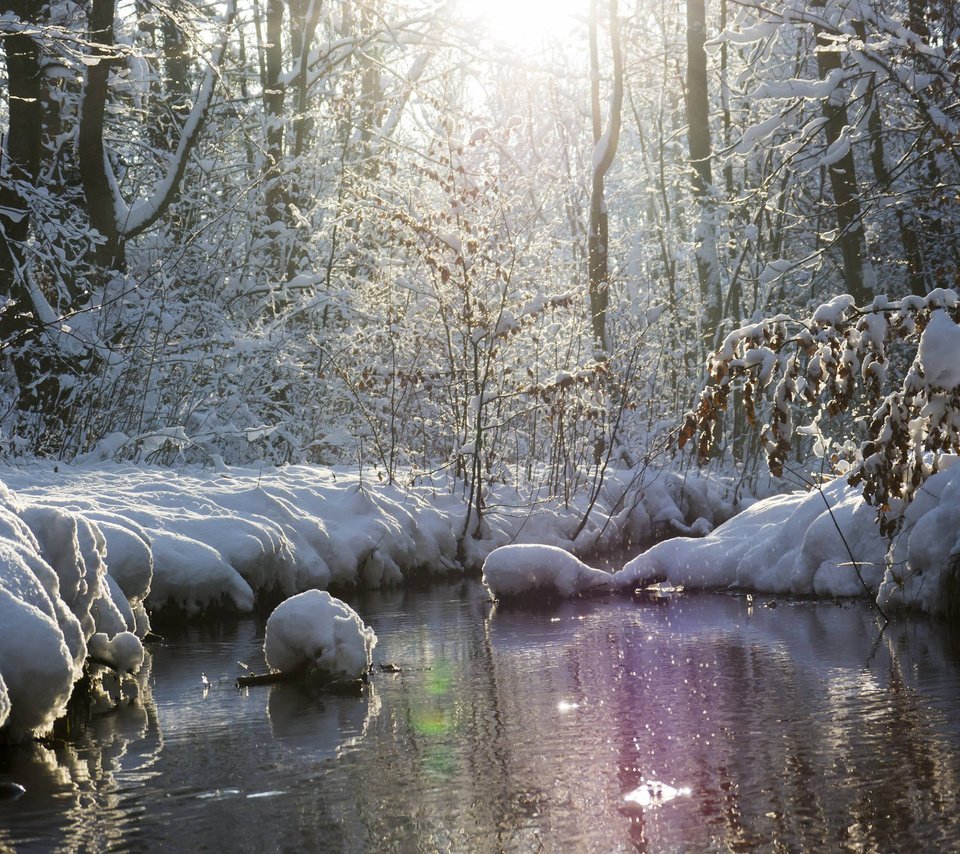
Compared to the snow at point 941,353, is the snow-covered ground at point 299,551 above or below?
below

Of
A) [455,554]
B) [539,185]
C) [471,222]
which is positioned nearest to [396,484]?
[455,554]

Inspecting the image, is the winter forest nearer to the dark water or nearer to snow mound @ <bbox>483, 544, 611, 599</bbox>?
snow mound @ <bbox>483, 544, 611, 599</bbox>

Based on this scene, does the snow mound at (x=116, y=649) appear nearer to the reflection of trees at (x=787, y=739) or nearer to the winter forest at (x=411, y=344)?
the winter forest at (x=411, y=344)

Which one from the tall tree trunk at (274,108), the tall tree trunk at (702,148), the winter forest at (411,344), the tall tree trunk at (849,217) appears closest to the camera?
the winter forest at (411,344)

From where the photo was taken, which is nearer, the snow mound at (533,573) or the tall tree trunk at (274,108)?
the snow mound at (533,573)

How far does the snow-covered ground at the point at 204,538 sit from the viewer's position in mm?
5270

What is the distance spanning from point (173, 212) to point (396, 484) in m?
4.96

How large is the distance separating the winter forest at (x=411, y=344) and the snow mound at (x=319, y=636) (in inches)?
0.9

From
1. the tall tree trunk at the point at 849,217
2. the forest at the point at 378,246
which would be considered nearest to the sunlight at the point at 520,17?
the forest at the point at 378,246

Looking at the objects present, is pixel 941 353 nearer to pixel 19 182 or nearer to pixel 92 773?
pixel 92 773

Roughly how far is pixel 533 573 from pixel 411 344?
4289 millimetres

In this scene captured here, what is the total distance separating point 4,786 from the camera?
4.67m

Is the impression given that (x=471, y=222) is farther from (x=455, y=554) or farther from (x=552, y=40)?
(x=552, y=40)

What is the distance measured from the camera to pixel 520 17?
2162 centimetres
